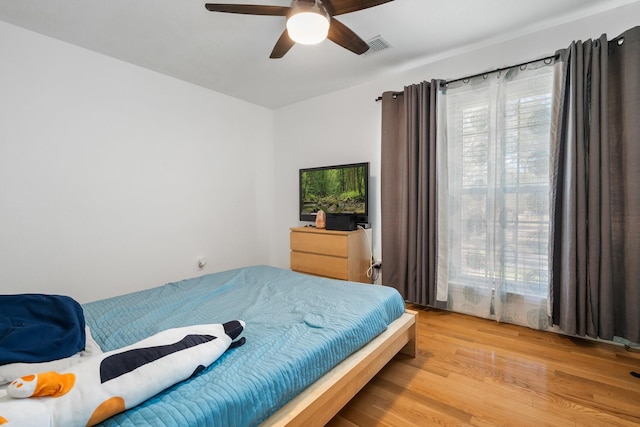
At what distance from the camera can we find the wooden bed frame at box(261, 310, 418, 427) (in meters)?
1.06

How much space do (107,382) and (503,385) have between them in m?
1.90

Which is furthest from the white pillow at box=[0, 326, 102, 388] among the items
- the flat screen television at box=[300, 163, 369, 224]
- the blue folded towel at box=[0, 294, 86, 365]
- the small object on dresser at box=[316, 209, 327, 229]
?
the flat screen television at box=[300, 163, 369, 224]

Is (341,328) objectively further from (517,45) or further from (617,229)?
(517,45)

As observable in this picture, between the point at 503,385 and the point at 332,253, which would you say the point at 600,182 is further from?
the point at 332,253

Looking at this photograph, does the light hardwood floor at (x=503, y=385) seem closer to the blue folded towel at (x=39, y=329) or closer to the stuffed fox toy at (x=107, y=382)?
the stuffed fox toy at (x=107, y=382)

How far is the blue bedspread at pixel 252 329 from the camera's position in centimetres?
89

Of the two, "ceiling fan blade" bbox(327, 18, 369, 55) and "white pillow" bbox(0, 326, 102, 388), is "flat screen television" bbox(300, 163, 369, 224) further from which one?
"white pillow" bbox(0, 326, 102, 388)

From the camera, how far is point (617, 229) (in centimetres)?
199

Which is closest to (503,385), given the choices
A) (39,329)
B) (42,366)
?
(42,366)

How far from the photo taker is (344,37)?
6.36 feet

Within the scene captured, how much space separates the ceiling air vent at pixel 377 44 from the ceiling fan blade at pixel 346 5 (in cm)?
78

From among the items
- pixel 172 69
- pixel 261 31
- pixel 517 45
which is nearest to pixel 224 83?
pixel 172 69

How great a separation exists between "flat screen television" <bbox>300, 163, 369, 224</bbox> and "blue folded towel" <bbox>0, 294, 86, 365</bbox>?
8.13 feet

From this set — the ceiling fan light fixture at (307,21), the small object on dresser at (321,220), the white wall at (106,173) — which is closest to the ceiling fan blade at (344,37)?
the ceiling fan light fixture at (307,21)
